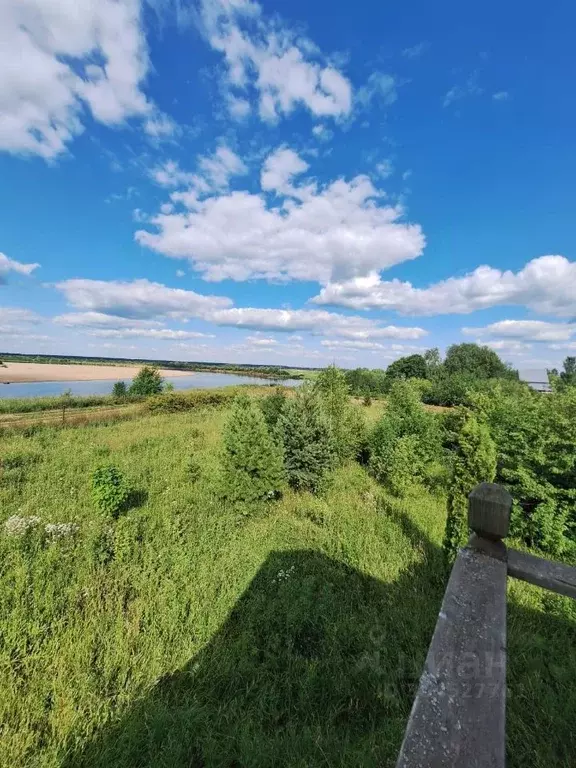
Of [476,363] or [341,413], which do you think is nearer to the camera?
[341,413]

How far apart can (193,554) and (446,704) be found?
19.0ft

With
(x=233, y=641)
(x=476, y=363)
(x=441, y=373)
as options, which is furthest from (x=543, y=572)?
(x=476, y=363)

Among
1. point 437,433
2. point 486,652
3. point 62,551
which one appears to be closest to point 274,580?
point 62,551

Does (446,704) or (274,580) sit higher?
(446,704)

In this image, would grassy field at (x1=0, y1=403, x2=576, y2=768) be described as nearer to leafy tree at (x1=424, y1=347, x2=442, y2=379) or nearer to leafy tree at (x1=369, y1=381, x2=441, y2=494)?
leafy tree at (x1=369, y1=381, x2=441, y2=494)

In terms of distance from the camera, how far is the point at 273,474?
25.3 ft

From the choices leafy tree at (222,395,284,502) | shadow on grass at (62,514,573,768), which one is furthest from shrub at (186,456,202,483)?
shadow on grass at (62,514,573,768)

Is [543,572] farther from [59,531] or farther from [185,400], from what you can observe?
[185,400]

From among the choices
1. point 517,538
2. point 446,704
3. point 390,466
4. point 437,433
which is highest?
point 446,704

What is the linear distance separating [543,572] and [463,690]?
36.1 inches

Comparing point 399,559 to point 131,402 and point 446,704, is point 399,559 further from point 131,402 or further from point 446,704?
point 131,402

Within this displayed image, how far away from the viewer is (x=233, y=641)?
4.07 metres

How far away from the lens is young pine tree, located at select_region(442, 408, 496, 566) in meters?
5.68

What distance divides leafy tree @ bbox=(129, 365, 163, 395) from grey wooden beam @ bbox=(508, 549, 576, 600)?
129 feet
